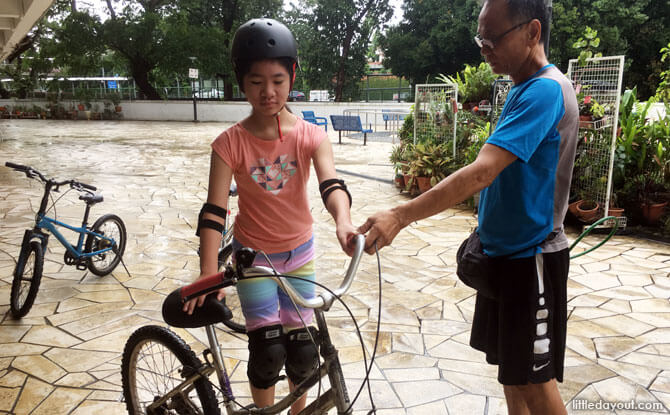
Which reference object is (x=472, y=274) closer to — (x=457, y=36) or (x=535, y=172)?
(x=535, y=172)

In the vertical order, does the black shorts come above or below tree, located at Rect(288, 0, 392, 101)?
below

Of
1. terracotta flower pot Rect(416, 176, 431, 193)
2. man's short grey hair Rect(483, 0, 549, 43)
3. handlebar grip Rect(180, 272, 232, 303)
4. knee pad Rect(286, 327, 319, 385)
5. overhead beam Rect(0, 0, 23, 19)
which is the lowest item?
terracotta flower pot Rect(416, 176, 431, 193)

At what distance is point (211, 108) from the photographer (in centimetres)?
2639

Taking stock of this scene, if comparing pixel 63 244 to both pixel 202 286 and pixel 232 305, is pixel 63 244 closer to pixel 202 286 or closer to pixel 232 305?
pixel 232 305

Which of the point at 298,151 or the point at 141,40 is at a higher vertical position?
the point at 141,40

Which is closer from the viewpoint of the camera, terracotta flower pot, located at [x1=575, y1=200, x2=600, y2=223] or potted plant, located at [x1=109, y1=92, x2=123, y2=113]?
terracotta flower pot, located at [x1=575, y1=200, x2=600, y2=223]

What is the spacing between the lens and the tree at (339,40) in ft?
91.8

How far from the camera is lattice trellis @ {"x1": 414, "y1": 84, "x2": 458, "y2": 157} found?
805cm

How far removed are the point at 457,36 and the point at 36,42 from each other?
2330cm

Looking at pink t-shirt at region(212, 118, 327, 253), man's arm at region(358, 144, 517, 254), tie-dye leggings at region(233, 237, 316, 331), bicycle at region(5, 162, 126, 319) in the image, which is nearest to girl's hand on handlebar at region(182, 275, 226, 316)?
tie-dye leggings at region(233, 237, 316, 331)

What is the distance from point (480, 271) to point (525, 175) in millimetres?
411

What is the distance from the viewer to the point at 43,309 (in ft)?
13.8

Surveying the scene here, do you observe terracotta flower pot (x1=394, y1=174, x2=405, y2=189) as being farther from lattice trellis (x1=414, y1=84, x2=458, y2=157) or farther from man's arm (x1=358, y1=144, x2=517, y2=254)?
man's arm (x1=358, y1=144, x2=517, y2=254)

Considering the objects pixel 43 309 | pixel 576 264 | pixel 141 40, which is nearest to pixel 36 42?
pixel 141 40
